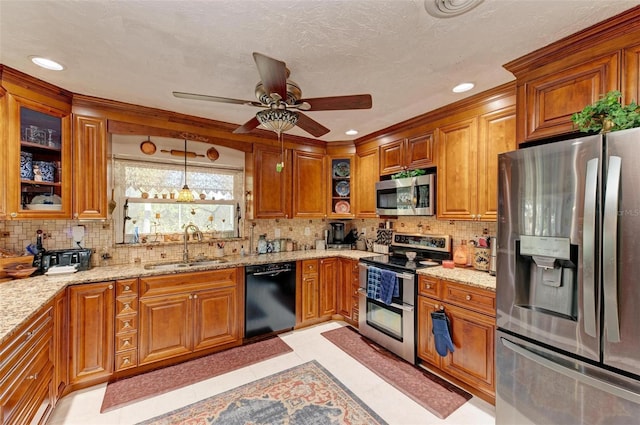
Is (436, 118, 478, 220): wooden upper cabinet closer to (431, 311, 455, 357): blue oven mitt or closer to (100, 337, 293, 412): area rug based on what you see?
(431, 311, 455, 357): blue oven mitt

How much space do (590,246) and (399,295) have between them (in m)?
1.68

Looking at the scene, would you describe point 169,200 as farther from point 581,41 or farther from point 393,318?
point 581,41

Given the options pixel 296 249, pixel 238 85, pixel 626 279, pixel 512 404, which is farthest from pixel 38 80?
pixel 512 404

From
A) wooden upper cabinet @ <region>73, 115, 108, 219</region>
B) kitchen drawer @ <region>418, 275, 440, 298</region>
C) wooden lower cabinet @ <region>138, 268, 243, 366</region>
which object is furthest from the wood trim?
wooden upper cabinet @ <region>73, 115, 108, 219</region>

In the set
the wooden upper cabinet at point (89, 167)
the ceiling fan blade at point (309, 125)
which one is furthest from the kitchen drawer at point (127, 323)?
the ceiling fan blade at point (309, 125)

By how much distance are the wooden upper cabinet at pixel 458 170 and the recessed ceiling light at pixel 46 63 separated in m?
3.20

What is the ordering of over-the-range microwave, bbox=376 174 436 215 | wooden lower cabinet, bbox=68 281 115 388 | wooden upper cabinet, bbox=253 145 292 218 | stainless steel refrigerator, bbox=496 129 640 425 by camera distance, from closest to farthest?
1. stainless steel refrigerator, bbox=496 129 640 425
2. wooden lower cabinet, bbox=68 281 115 388
3. over-the-range microwave, bbox=376 174 436 215
4. wooden upper cabinet, bbox=253 145 292 218

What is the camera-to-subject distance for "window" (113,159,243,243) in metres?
3.02

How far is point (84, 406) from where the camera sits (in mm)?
2096

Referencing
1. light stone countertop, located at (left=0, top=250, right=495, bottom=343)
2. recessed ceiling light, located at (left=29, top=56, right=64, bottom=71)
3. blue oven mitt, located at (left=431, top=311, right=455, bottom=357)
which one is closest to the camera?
light stone countertop, located at (left=0, top=250, right=495, bottom=343)

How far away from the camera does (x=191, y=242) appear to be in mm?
3287

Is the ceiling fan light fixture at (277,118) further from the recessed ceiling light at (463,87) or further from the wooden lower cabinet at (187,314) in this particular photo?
the wooden lower cabinet at (187,314)

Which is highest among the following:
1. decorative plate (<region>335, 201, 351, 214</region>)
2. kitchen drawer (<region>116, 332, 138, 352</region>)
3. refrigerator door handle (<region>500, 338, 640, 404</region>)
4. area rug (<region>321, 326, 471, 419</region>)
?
decorative plate (<region>335, 201, 351, 214</region>)

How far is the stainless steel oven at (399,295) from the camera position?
8.87 feet
